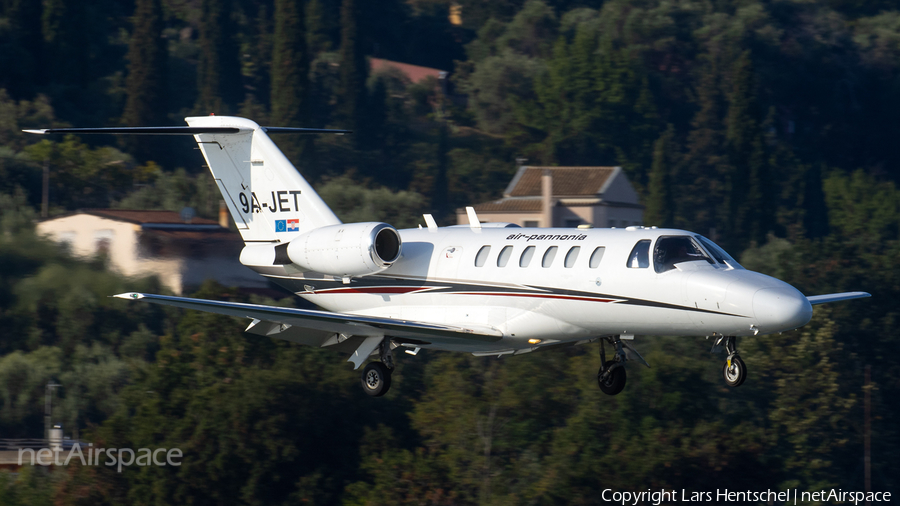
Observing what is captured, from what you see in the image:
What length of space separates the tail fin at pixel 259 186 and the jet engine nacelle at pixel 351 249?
1.49 meters

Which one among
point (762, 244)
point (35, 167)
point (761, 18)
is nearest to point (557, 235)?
point (35, 167)

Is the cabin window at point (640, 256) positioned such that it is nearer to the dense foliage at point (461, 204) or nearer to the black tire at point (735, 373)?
the black tire at point (735, 373)

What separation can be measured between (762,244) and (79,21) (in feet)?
181

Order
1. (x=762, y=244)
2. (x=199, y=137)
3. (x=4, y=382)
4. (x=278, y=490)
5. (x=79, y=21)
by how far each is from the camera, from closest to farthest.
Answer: (x=199, y=137) < (x=278, y=490) < (x=4, y=382) < (x=762, y=244) < (x=79, y=21)

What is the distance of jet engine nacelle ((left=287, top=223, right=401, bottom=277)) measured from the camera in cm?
2078

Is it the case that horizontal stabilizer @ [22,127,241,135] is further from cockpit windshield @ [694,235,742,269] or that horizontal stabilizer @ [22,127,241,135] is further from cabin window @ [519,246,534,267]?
cockpit windshield @ [694,235,742,269]

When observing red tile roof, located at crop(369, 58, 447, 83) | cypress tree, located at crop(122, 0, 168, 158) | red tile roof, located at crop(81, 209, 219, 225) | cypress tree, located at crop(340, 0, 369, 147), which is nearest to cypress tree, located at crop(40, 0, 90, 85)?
cypress tree, located at crop(122, 0, 168, 158)

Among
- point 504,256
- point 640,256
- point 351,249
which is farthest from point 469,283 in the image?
point 640,256

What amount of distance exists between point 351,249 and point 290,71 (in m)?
66.1

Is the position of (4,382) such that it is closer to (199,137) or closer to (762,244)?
(199,137)

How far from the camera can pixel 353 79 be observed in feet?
322

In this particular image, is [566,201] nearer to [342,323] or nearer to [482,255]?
[482,255]

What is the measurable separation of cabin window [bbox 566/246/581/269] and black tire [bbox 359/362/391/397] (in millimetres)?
3931

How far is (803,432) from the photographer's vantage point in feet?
203
